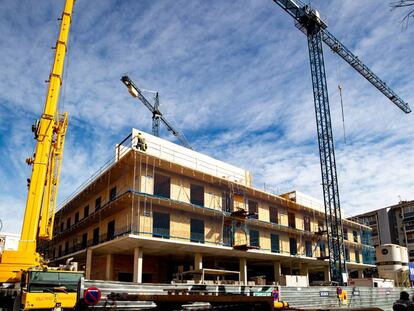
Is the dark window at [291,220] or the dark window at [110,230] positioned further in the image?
the dark window at [291,220]

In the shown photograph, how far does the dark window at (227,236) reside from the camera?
122 ft

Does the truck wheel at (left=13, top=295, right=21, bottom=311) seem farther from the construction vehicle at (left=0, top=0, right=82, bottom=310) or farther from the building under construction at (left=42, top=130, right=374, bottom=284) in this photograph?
the building under construction at (left=42, top=130, right=374, bottom=284)

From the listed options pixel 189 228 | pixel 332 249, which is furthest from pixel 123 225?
pixel 332 249

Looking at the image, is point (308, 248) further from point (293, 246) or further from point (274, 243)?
point (274, 243)

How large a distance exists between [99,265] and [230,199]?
1490cm

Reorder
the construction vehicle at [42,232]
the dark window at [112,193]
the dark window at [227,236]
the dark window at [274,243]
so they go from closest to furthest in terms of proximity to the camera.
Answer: the construction vehicle at [42,232] → the dark window at [112,193] → the dark window at [227,236] → the dark window at [274,243]

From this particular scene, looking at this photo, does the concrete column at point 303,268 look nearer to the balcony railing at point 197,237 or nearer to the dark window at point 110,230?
the balcony railing at point 197,237

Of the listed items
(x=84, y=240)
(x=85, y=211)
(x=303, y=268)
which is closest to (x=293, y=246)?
(x=303, y=268)

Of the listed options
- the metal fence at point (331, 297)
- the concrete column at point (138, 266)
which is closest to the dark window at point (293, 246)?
the metal fence at point (331, 297)

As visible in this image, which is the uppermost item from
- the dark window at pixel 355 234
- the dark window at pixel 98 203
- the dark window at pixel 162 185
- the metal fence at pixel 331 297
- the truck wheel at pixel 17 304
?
the dark window at pixel 162 185

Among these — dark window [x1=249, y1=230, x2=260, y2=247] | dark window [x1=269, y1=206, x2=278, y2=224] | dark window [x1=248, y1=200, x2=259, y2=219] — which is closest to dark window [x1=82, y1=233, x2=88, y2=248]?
dark window [x1=249, y1=230, x2=260, y2=247]

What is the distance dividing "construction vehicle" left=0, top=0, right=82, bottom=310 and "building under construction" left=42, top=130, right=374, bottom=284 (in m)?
6.12

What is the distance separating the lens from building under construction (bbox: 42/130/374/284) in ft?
105

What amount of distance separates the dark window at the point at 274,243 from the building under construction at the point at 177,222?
113 mm
